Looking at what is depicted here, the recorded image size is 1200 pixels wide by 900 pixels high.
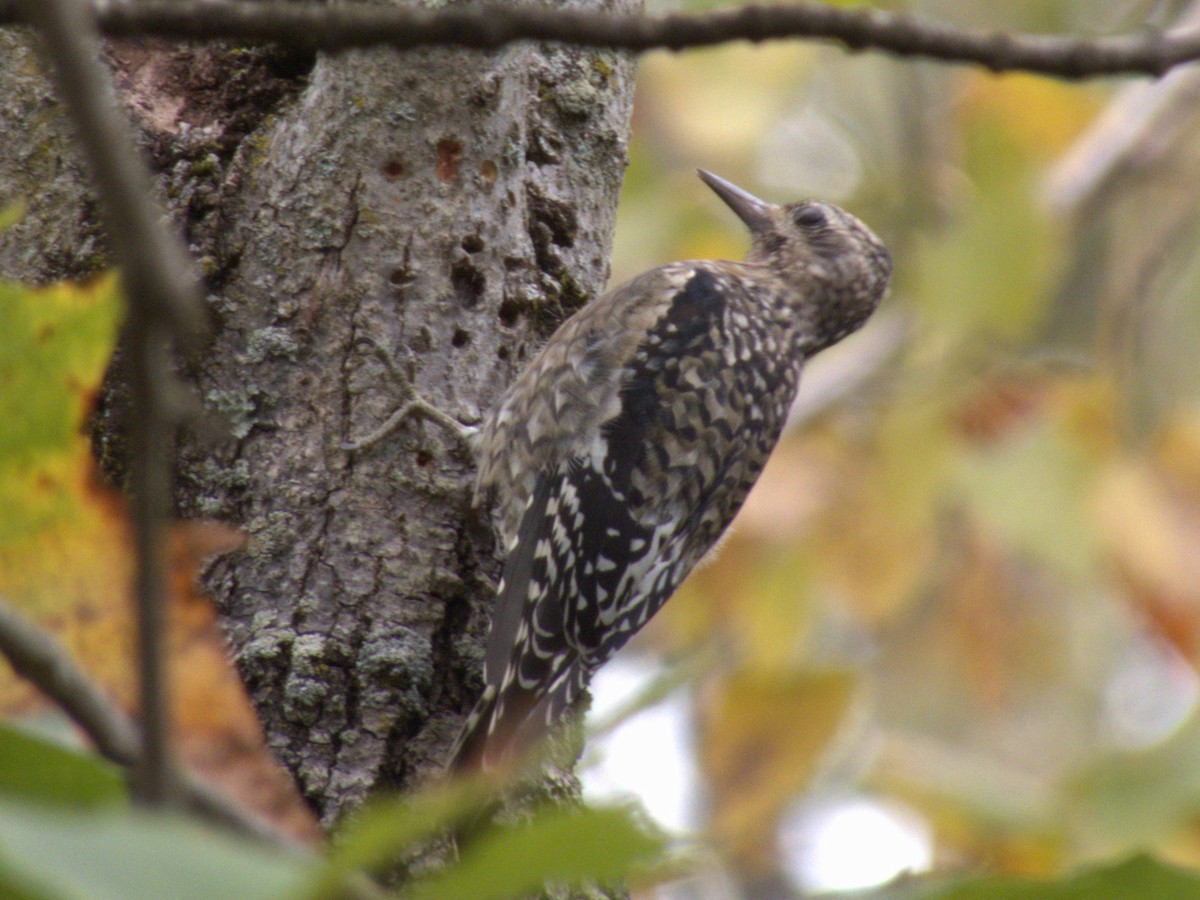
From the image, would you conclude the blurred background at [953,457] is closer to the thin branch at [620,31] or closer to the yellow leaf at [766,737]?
the yellow leaf at [766,737]

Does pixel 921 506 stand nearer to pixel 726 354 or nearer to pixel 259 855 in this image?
pixel 726 354

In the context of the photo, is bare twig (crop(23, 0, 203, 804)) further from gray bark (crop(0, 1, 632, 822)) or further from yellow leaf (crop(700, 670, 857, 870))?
yellow leaf (crop(700, 670, 857, 870))

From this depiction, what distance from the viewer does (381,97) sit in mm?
2553

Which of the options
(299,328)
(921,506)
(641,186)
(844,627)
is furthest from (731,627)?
(844,627)

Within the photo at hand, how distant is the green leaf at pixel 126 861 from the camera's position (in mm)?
515

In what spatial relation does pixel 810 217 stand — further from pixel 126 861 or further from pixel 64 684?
pixel 126 861

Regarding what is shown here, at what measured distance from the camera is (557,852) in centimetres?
62

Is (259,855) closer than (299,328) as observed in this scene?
Yes

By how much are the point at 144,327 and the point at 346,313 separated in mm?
1868

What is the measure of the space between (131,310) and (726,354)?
109 inches

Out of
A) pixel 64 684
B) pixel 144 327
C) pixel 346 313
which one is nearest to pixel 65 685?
pixel 64 684

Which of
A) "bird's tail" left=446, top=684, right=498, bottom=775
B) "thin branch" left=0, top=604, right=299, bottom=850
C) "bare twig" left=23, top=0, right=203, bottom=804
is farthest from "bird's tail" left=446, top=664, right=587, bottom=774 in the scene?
"bare twig" left=23, top=0, right=203, bottom=804

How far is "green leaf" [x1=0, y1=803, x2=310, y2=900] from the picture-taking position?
0.51 meters

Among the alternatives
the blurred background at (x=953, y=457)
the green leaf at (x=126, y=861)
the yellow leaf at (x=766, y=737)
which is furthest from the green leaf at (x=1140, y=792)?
the green leaf at (x=126, y=861)
